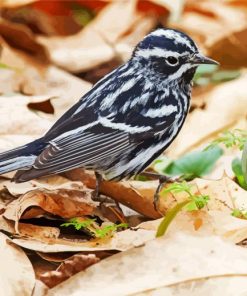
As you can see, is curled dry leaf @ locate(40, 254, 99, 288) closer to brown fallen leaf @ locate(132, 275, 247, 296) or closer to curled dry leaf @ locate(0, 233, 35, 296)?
curled dry leaf @ locate(0, 233, 35, 296)

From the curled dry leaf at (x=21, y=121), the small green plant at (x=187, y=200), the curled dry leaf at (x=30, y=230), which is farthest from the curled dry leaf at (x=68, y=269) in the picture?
the curled dry leaf at (x=21, y=121)

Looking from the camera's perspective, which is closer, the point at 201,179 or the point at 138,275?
the point at 138,275

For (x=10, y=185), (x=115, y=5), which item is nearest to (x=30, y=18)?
(x=115, y=5)

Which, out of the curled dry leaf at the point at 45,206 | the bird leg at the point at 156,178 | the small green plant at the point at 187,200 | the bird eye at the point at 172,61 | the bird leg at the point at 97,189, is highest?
the bird eye at the point at 172,61

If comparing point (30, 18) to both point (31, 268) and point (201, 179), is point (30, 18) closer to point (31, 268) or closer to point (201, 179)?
point (201, 179)

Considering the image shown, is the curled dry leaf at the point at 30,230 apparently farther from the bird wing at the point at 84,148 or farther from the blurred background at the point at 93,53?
the blurred background at the point at 93,53

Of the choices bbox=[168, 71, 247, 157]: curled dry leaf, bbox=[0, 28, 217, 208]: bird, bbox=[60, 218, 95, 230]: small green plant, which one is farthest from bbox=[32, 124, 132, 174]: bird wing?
bbox=[168, 71, 247, 157]: curled dry leaf
